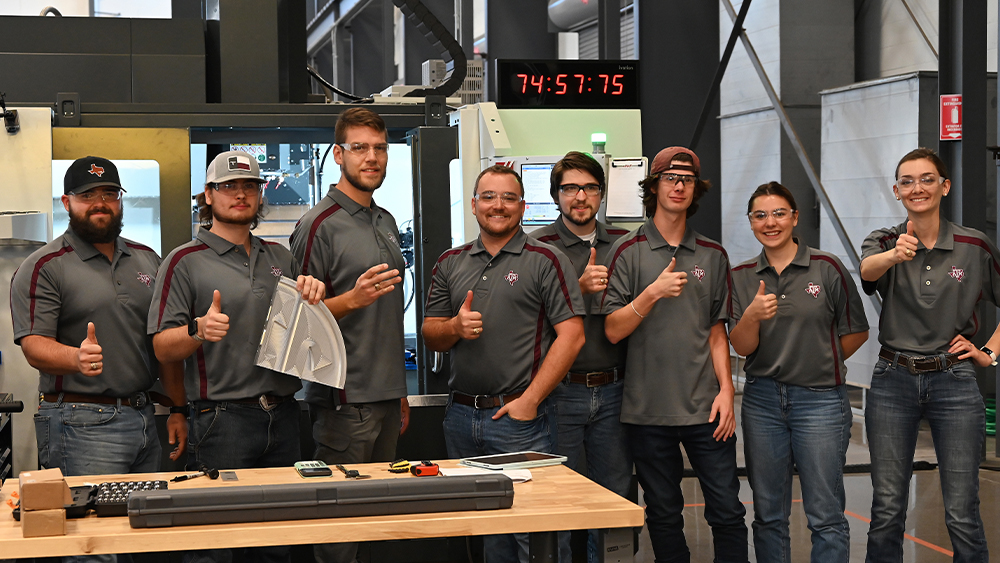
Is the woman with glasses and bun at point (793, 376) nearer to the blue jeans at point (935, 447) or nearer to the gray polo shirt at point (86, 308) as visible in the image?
the blue jeans at point (935, 447)

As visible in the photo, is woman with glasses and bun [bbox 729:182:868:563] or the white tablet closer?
the white tablet

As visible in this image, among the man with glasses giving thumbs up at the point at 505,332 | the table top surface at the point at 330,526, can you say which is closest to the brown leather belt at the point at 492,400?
the man with glasses giving thumbs up at the point at 505,332

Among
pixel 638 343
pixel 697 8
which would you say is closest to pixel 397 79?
pixel 697 8

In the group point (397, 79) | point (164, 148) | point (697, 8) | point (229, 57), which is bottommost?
point (164, 148)

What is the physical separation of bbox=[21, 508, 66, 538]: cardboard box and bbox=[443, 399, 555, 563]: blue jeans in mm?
1367

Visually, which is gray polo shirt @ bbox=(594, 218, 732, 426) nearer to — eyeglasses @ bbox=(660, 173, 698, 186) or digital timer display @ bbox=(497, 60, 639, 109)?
eyeglasses @ bbox=(660, 173, 698, 186)

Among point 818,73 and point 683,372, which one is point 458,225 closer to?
point 683,372

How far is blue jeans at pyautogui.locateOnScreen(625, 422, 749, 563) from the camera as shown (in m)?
3.24

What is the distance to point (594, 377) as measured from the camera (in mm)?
A: 3350

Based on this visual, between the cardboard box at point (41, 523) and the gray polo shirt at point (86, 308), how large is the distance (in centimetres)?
105

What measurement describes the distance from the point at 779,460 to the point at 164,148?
2662mm

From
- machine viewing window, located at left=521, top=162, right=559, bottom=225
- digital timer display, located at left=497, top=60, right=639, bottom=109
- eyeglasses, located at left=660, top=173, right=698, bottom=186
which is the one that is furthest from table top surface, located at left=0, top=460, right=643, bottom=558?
digital timer display, located at left=497, top=60, right=639, bottom=109

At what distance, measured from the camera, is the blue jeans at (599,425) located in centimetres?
335

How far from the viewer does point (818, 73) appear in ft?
29.5
